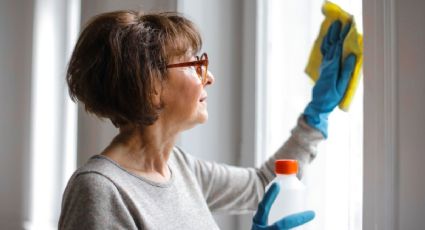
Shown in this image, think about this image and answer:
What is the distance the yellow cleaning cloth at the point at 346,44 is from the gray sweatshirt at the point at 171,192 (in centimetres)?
11

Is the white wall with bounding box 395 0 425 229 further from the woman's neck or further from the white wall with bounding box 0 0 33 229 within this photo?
the white wall with bounding box 0 0 33 229

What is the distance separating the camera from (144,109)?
3.48ft

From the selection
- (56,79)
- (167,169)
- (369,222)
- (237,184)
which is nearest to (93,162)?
(167,169)

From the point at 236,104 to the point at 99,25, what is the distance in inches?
22.7

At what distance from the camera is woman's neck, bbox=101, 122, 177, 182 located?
110 centimetres

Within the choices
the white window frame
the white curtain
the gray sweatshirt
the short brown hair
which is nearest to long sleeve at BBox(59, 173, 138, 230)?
the gray sweatshirt

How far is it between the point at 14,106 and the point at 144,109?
0.92 meters

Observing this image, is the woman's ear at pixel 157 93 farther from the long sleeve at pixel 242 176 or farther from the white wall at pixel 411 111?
the white wall at pixel 411 111

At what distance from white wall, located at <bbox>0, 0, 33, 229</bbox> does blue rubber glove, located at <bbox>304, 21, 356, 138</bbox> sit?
100 cm

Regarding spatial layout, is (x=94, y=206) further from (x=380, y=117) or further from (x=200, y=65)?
(x=380, y=117)

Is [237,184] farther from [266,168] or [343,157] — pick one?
[343,157]

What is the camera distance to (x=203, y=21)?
1.52m

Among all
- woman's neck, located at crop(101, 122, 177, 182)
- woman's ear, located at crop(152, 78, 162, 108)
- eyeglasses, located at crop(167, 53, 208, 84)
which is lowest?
woman's neck, located at crop(101, 122, 177, 182)

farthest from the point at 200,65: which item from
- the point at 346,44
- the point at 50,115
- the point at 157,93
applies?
the point at 50,115
